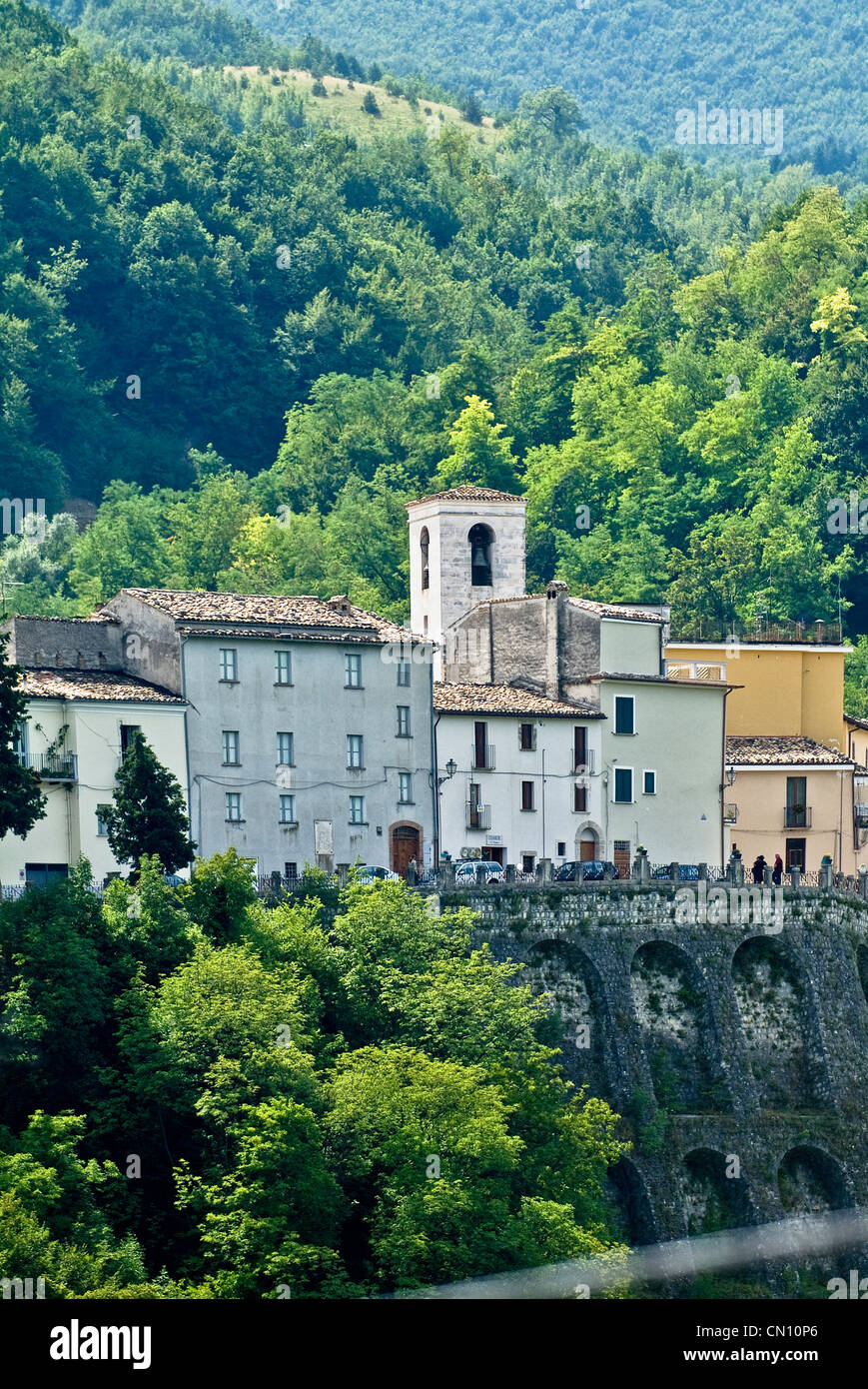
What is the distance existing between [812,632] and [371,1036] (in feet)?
112

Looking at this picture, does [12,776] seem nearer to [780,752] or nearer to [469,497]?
[469,497]

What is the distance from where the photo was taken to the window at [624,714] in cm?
7481

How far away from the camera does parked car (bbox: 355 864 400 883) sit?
64500mm

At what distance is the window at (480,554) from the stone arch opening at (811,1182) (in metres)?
22.5

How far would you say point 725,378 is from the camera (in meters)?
139

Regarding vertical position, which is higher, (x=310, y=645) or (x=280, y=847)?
(x=310, y=645)

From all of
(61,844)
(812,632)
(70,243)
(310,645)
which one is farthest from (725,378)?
(61,844)

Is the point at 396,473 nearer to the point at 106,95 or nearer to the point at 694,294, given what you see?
the point at 694,294

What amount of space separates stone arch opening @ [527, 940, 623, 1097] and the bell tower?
17.7 meters

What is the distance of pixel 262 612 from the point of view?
233 ft

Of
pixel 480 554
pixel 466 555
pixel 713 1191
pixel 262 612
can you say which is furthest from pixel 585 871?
pixel 480 554

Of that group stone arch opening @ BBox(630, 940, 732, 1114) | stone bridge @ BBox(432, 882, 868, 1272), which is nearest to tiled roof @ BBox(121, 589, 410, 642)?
stone bridge @ BBox(432, 882, 868, 1272)

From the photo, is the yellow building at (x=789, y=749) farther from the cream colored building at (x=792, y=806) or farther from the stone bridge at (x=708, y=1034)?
the stone bridge at (x=708, y=1034)

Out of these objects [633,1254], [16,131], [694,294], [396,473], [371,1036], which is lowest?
[633,1254]
